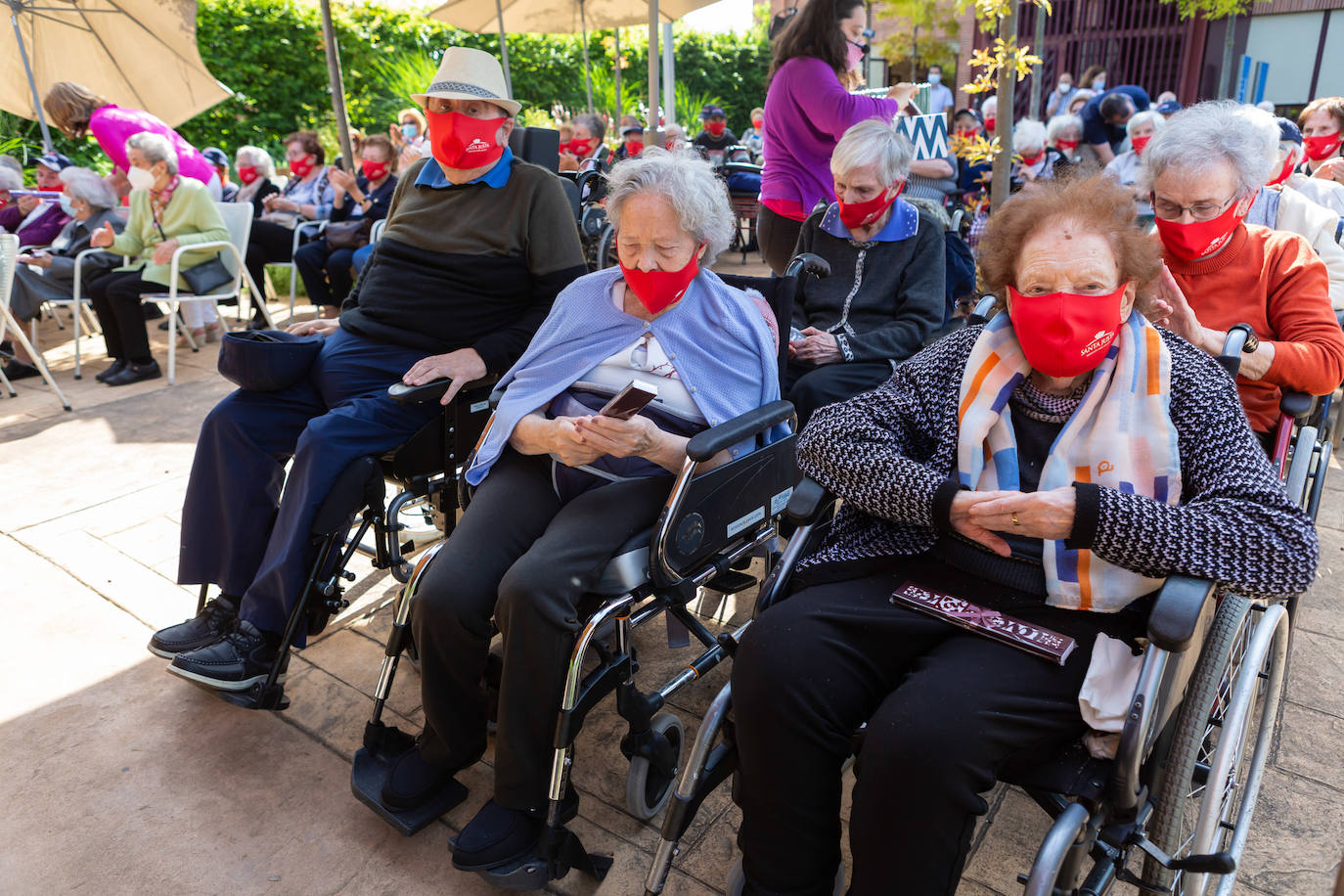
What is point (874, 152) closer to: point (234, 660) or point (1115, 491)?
point (1115, 491)

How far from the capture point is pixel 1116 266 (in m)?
1.59

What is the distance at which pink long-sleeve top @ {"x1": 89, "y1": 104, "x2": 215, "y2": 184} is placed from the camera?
5.47 metres

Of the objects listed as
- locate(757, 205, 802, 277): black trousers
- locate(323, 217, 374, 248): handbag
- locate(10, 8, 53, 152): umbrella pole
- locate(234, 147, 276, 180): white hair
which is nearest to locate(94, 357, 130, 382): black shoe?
locate(323, 217, 374, 248): handbag

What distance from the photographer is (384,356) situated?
2.71 m

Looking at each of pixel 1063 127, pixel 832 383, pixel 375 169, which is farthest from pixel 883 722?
pixel 1063 127

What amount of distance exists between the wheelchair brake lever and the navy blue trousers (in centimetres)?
10

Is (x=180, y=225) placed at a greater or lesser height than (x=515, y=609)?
greater

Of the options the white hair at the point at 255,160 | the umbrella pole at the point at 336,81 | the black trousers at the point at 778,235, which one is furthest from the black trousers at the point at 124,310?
the black trousers at the point at 778,235

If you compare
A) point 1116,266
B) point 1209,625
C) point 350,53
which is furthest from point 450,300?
point 350,53

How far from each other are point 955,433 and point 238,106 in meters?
12.9

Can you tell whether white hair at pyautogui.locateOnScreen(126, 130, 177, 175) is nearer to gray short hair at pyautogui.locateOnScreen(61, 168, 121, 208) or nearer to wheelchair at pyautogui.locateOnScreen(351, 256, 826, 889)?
gray short hair at pyautogui.locateOnScreen(61, 168, 121, 208)

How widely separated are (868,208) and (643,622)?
1560 mm

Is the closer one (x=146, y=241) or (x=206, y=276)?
(x=206, y=276)

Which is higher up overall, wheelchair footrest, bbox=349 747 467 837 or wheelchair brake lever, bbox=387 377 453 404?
wheelchair brake lever, bbox=387 377 453 404
